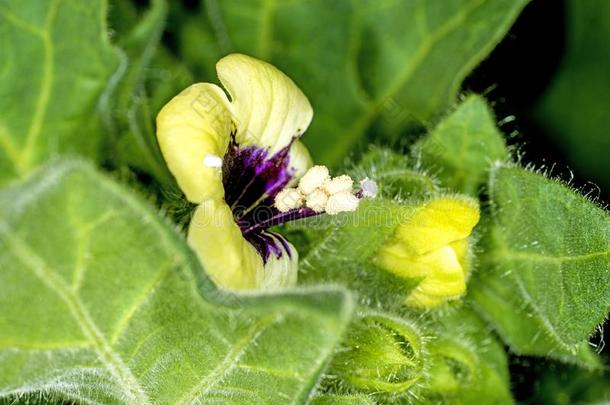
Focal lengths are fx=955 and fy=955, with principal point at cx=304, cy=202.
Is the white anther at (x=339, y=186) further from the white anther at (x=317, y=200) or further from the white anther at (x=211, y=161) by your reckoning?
the white anther at (x=211, y=161)

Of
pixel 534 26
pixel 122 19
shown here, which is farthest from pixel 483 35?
pixel 122 19

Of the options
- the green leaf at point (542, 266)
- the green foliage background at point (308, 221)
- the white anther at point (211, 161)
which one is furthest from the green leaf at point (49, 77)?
the green leaf at point (542, 266)

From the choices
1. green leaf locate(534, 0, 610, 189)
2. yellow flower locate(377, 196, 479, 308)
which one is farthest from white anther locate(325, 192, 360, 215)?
green leaf locate(534, 0, 610, 189)

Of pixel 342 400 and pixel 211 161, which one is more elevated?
pixel 211 161

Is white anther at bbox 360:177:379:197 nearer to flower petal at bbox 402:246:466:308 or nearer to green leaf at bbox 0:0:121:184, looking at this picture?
flower petal at bbox 402:246:466:308

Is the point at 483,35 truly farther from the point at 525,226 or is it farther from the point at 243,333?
the point at 243,333

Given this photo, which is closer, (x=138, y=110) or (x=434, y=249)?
(x=434, y=249)

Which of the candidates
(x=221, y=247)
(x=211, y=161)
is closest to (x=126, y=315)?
(x=221, y=247)

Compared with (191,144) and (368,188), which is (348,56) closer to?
(368,188)
